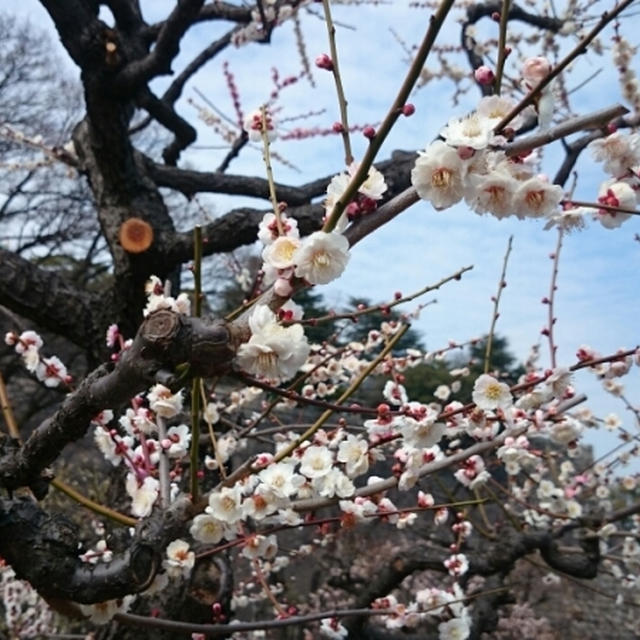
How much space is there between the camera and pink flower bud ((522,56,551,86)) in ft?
2.80

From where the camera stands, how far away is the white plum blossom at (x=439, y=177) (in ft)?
2.65

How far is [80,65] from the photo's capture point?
3.19 meters

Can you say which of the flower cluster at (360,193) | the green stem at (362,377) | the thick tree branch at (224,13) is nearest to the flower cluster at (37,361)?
the green stem at (362,377)

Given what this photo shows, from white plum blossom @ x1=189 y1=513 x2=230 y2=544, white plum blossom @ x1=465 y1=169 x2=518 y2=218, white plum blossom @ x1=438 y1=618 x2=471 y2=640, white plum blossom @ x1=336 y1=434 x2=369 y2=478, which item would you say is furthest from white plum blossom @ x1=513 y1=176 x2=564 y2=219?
white plum blossom @ x1=438 y1=618 x2=471 y2=640

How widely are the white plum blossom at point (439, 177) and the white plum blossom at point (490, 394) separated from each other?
663mm

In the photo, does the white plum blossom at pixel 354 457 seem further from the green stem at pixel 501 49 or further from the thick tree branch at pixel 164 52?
the thick tree branch at pixel 164 52

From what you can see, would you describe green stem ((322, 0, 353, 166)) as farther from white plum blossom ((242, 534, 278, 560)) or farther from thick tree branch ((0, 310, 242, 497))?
white plum blossom ((242, 534, 278, 560))

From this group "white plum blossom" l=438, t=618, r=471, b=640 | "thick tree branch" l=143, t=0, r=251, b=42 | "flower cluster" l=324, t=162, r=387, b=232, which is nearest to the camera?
"flower cluster" l=324, t=162, r=387, b=232

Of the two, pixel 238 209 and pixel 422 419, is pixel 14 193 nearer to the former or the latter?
pixel 238 209

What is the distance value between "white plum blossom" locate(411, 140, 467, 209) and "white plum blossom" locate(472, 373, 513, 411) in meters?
0.66

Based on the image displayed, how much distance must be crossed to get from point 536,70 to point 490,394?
2.46 feet

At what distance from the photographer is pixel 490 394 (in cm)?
140

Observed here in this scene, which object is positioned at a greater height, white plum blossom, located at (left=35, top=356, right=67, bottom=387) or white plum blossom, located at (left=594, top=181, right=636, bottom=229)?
white plum blossom, located at (left=35, top=356, right=67, bottom=387)

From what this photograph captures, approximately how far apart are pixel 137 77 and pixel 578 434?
259cm
